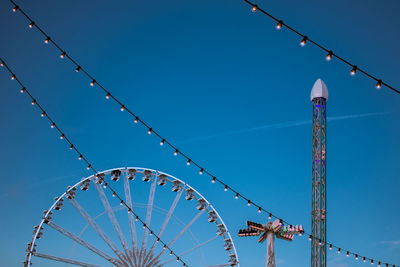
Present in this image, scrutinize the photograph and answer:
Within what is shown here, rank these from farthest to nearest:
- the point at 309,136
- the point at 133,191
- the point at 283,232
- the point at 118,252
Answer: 1. the point at 309,136
2. the point at 133,191
3. the point at 283,232
4. the point at 118,252

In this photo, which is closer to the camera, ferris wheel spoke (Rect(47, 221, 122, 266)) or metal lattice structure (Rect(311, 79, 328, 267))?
ferris wheel spoke (Rect(47, 221, 122, 266))

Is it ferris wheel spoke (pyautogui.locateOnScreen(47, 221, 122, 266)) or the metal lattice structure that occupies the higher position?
the metal lattice structure

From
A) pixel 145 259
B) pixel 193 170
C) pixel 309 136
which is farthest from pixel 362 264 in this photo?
pixel 145 259

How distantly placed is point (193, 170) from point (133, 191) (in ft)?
14.5

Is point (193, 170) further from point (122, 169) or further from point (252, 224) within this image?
point (122, 169)

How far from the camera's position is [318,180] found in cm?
1962

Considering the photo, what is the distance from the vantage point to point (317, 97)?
21.1 meters

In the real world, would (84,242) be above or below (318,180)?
below

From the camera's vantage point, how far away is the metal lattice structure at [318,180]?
18172mm

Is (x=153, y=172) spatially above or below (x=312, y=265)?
above

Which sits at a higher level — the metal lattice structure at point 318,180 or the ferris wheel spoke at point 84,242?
the metal lattice structure at point 318,180

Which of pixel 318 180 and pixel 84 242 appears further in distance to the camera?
pixel 318 180

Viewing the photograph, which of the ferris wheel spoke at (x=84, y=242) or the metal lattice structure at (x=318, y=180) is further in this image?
the metal lattice structure at (x=318, y=180)

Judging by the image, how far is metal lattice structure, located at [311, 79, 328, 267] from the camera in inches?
715
